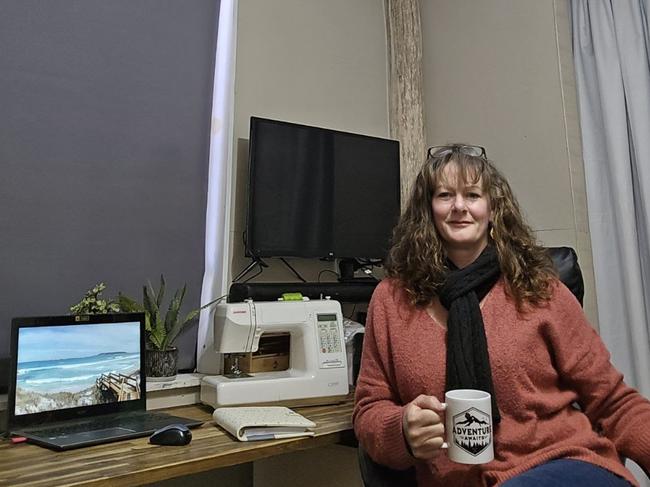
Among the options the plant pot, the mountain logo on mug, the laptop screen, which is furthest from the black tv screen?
the mountain logo on mug

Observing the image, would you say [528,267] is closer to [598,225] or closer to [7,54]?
[598,225]

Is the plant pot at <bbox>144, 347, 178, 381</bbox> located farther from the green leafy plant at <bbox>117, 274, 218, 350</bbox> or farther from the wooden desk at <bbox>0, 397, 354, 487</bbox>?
the wooden desk at <bbox>0, 397, 354, 487</bbox>

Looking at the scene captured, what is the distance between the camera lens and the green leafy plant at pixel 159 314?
1676 mm

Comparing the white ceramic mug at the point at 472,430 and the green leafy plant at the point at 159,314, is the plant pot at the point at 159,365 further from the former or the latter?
the white ceramic mug at the point at 472,430

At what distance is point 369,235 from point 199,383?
939mm

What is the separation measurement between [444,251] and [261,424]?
2.05 feet

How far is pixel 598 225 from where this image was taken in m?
2.04

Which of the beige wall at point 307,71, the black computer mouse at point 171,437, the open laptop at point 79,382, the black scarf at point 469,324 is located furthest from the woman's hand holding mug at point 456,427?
the beige wall at point 307,71

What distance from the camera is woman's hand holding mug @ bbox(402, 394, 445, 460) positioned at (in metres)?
1.05

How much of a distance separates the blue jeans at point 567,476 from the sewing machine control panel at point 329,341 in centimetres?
72

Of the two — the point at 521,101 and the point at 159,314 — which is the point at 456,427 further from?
the point at 521,101

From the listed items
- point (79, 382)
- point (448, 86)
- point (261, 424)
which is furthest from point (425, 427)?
point (448, 86)

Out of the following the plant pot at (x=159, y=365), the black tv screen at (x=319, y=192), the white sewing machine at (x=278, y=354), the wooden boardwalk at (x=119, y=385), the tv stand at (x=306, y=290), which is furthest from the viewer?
the black tv screen at (x=319, y=192)

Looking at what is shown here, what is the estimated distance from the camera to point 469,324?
1.23 meters
